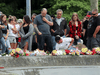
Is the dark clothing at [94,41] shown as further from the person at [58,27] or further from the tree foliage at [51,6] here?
the tree foliage at [51,6]

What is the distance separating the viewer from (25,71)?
7.65 meters

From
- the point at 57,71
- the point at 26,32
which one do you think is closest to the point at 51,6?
the point at 26,32

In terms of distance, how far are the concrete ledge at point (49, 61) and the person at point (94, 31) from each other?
1118mm

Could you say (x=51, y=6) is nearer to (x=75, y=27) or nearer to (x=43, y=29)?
(x=75, y=27)

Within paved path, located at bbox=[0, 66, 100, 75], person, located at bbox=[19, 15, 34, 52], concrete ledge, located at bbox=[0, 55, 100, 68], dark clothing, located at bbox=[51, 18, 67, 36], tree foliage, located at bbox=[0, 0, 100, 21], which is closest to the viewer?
paved path, located at bbox=[0, 66, 100, 75]

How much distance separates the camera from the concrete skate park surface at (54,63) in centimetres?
796

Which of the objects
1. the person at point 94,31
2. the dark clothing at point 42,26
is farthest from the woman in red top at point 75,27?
the dark clothing at point 42,26

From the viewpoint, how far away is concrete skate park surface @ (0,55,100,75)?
796 centimetres

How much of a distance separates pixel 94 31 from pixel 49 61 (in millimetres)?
2219

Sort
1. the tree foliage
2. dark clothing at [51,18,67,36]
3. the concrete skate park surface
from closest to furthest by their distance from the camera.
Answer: the concrete skate park surface → dark clothing at [51,18,67,36] → the tree foliage

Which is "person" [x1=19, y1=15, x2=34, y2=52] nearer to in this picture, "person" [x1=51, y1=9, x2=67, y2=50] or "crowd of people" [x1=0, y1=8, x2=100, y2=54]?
"crowd of people" [x1=0, y1=8, x2=100, y2=54]

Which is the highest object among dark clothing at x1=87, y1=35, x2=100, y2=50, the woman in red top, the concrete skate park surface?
the woman in red top

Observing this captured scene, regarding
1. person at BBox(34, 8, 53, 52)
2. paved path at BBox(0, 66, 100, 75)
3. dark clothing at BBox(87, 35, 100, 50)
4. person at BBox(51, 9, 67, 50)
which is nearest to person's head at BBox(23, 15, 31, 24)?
person at BBox(34, 8, 53, 52)

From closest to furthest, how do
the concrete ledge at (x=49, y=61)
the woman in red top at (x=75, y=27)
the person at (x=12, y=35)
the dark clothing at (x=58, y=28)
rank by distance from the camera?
the concrete ledge at (x=49, y=61) < the dark clothing at (x=58, y=28) < the woman in red top at (x=75, y=27) < the person at (x=12, y=35)
